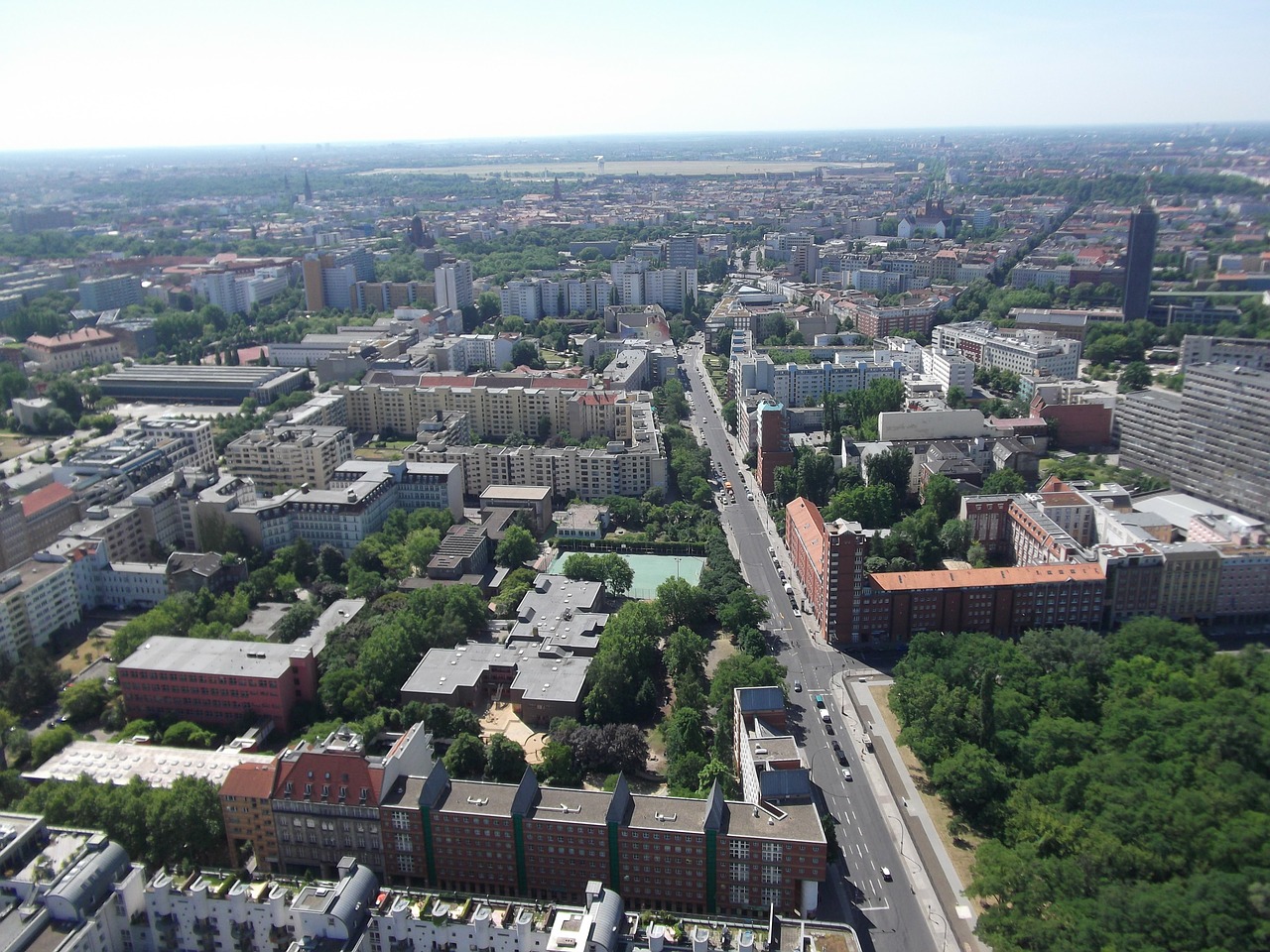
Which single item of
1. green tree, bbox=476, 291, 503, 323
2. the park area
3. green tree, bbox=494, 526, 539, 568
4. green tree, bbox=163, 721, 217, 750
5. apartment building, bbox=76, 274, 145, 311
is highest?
apartment building, bbox=76, 274, 145, 311

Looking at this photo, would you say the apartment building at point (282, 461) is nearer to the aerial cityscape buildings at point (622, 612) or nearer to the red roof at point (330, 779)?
the aerial cityscape buildings at point (622, 612)

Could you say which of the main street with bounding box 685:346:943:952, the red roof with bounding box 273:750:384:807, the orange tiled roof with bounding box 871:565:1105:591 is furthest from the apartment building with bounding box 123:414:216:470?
the orange tiled roof with bounding box 871:565:1105:591

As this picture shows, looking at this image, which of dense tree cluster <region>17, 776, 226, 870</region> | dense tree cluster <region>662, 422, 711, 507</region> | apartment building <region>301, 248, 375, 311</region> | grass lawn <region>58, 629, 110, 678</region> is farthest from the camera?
apartment building <region>301, 248, 375, 311</region>

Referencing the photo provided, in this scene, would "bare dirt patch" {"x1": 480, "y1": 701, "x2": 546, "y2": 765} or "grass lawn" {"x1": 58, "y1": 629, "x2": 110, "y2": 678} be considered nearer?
"bare dirt patch" {"x1": 480, "y1": 701, "x2": 546, "y2": 765}

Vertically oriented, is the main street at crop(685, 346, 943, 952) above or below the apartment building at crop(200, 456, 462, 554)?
below

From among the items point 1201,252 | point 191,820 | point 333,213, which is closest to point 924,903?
point 191,820

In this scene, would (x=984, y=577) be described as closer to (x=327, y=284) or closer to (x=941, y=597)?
(x=941, y=597)

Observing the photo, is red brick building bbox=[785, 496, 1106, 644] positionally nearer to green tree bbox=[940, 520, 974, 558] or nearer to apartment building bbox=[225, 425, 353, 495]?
green tree bbox=[940, 520, 974, 558]
